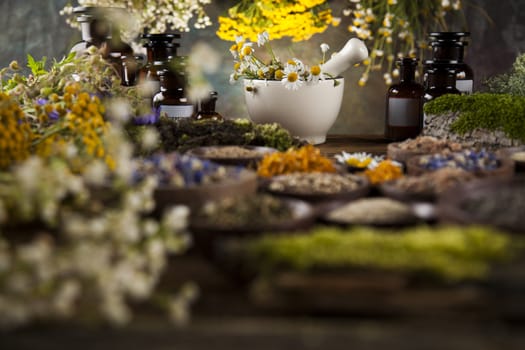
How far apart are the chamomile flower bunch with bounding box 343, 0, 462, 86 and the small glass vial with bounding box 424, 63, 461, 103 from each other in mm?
453

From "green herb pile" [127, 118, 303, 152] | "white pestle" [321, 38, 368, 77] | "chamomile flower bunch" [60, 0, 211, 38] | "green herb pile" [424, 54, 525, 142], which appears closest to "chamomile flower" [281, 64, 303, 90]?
"white pestle" [321, 38, 368, 77]

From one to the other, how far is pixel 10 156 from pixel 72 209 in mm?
327

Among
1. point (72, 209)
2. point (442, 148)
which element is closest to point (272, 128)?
point (442, 148)

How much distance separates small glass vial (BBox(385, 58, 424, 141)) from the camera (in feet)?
6.65

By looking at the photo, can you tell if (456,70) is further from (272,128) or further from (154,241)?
(154,241)

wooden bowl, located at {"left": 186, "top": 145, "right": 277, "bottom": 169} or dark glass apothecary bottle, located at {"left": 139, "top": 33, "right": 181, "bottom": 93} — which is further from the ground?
dark glass apothecary bottle, located at {"left": 139, "top": 33, "right": 181, "bottom": 93}

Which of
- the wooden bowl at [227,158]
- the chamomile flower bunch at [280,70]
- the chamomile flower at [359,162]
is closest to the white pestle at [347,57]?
the chamomile flower bunch at [280,70]

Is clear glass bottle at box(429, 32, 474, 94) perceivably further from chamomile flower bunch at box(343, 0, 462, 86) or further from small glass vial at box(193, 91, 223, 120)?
small glass vial at box(193, 91, 223, 120)

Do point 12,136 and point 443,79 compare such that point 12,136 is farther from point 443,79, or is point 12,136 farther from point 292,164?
point 443,79

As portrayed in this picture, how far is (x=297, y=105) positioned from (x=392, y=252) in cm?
124

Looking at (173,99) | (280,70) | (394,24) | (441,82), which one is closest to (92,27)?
(173,99)

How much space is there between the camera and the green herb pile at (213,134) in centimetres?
164

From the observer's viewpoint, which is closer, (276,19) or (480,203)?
(480,203)

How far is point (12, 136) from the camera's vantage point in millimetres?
1293
